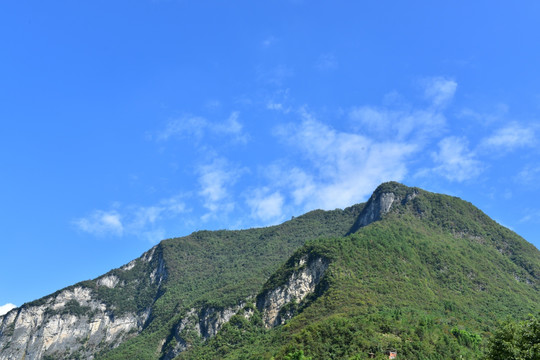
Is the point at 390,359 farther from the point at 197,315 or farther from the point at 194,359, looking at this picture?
the point at 197,315

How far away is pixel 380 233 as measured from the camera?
14738 cm

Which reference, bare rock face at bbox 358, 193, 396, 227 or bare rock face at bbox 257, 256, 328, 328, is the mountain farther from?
bare rock face at bbox 358, 193, 396, 227

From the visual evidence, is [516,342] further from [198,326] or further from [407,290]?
[198,326]

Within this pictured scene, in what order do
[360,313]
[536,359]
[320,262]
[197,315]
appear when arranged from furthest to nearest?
[197,315] < [320,262] < [360,313] < [536,359]

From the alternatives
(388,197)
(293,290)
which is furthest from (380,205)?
(293,290)

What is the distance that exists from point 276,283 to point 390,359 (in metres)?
60.5

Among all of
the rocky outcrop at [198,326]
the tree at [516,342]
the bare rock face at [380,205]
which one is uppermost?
the bare rock face at [380,205]

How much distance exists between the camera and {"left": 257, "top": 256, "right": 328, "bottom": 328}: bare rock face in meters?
127

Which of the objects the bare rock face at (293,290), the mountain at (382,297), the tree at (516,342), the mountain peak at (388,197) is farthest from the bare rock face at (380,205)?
the tree at (516,342)

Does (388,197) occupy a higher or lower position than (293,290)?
higher

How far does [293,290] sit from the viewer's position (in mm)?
128125

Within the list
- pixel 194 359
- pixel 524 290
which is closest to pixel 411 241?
pixel 524 290

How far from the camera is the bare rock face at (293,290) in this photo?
415ft

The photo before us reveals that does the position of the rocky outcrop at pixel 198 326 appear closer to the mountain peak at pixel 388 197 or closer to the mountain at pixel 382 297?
the mountain at pixel 382 297
